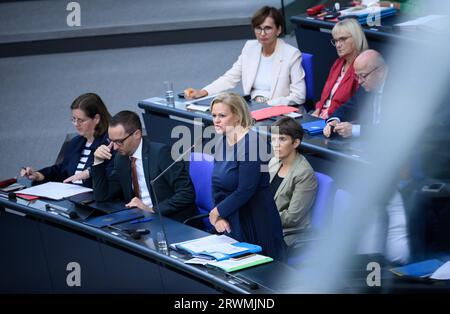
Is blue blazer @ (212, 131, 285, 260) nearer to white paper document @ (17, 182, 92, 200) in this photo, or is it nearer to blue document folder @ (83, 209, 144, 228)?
blue document folder @ (83, 209, 144, 228)

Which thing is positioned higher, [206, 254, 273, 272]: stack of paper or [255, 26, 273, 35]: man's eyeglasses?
[255, 26, 273, 35]: man's eyeglasses

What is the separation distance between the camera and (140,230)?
10.8 ft

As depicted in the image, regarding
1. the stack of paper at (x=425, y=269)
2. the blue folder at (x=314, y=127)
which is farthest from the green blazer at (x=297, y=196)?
the stack of paper at (x=425, y=269)

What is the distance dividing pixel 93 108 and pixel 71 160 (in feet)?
1.23

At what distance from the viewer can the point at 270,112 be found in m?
4.74

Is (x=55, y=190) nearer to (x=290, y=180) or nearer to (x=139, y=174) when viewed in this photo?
(x=139, y=174)

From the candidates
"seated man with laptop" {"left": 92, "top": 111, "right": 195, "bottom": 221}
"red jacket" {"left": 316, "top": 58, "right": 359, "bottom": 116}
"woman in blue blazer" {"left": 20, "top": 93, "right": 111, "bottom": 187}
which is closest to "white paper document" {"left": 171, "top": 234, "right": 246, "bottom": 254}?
"seated man with laptop" {"left": 92, "top": 111, "right": 195, "bottom": 221}

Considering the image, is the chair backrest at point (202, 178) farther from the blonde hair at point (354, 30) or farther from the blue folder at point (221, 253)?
the blonde hair at point (354, 30)

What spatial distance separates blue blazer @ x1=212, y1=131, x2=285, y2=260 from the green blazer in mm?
193

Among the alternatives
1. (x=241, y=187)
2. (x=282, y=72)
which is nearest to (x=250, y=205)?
(x=241, y=187)

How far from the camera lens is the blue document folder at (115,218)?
3.48 m

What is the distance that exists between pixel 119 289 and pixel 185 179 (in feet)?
2.14

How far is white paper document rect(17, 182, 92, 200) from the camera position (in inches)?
156
